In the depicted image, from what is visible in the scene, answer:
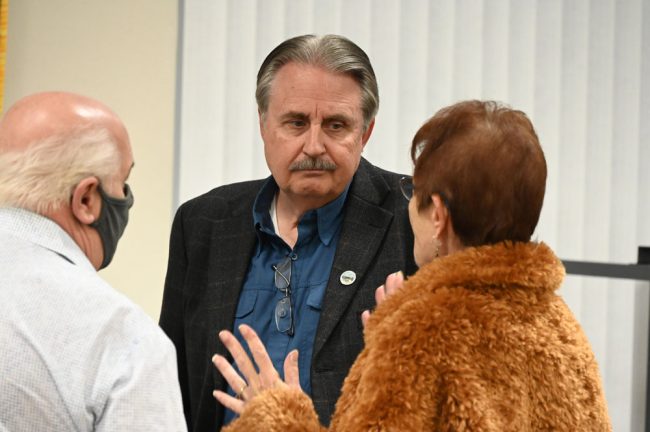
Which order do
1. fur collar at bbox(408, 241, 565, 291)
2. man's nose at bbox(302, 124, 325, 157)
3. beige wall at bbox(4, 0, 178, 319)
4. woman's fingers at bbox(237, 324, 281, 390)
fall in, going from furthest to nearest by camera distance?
beige wall at bbox(4, 0, 178, 319) < man's nose at bbox(302, 124, 325, 157) < woman's fingers at bbox(237, 324, 281, 390) < fur collar at bbox(408, 241, 565, 291)

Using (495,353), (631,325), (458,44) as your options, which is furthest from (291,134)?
(631,325)

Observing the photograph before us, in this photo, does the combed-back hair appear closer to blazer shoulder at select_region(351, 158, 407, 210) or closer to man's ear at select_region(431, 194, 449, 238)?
man's ear at select_region(431, 194, 449, 238)

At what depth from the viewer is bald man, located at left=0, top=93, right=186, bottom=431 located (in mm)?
1241

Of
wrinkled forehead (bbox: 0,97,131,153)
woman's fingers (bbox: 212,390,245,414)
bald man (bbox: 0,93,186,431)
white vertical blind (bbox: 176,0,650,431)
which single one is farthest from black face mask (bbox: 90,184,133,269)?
white vertical blind (bbox: 176,0,650,431)

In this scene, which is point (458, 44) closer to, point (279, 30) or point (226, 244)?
point (279, 30)

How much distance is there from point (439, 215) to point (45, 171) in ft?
1.98

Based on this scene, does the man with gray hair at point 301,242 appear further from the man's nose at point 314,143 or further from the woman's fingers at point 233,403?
the woman's fingers at point 233,403

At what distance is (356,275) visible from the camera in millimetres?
1963

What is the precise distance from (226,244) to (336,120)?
382 mm

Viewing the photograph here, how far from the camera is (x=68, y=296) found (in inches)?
50.4

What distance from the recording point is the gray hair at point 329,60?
2.06 m

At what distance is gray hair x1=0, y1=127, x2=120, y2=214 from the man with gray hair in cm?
69

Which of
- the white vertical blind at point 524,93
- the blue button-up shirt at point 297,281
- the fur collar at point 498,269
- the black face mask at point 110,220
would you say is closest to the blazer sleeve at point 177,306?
the blue button-up shirt at point 297,281

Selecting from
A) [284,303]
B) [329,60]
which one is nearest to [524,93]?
[329,60]
